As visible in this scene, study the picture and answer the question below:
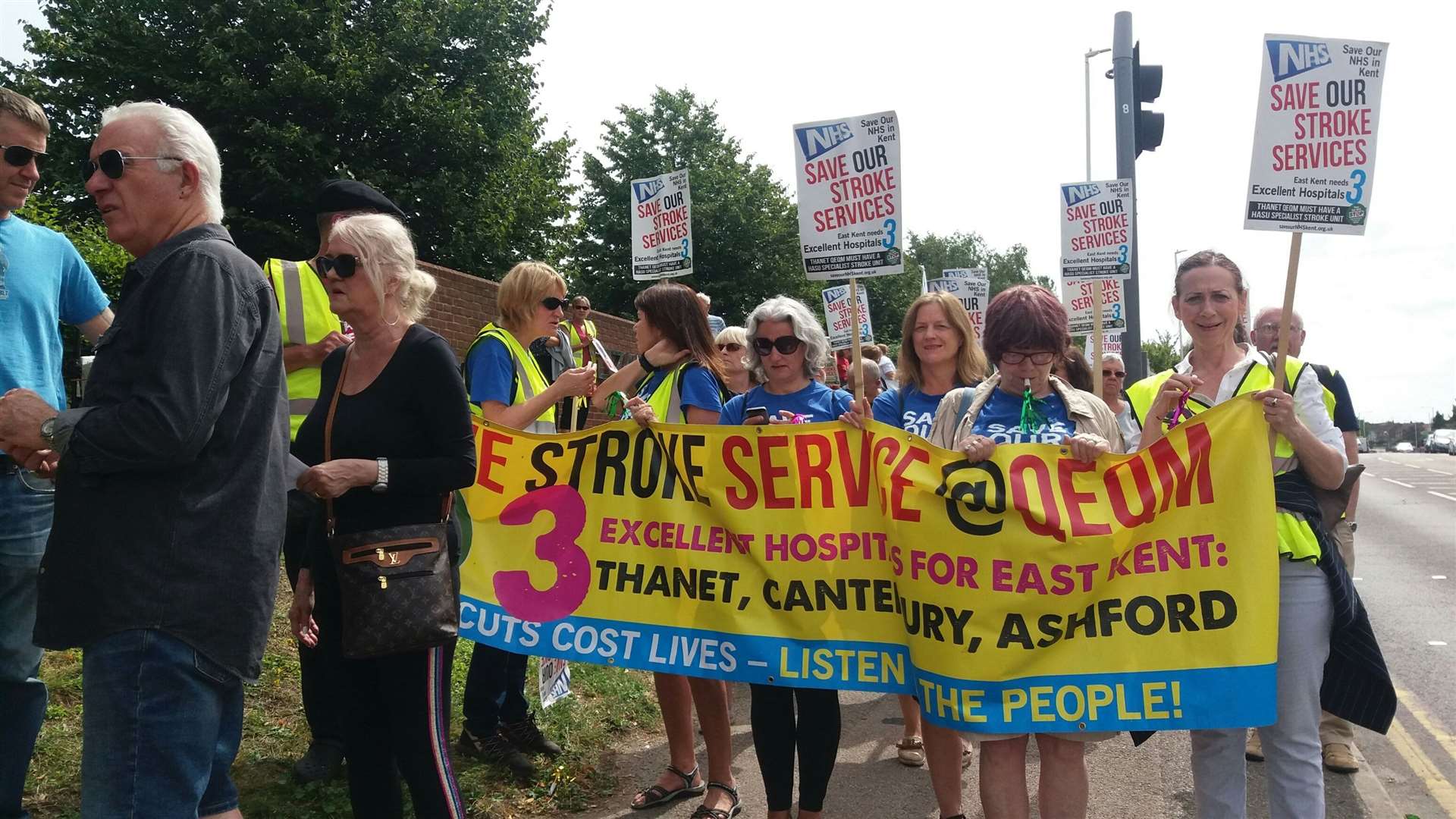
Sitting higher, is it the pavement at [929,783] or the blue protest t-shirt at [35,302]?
the blue protest t-shirt at [35,302]

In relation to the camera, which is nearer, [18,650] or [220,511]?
[220,511]

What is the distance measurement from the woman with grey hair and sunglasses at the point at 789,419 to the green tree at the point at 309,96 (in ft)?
57.7

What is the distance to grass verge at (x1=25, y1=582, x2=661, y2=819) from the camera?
397 centimetres

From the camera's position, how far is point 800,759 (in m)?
3.85

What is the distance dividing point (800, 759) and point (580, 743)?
153 centimetres

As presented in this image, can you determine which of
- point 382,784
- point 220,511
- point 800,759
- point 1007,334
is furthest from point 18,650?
point 1007,334

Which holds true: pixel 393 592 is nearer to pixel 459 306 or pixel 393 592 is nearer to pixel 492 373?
pixel 492 373

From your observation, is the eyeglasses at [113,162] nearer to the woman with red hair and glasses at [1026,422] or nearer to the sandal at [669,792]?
the woman with red hair and glasses at [1026,422]

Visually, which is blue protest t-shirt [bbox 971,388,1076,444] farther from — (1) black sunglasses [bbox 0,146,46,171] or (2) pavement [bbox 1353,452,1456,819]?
(1) black sunglasses [bbox 0,146,46,171]

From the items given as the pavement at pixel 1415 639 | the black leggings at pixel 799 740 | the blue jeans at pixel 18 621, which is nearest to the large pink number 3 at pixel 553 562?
the black leggings at pixel 799 740

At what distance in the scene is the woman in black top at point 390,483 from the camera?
288 cm

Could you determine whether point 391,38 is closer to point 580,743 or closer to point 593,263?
point 593,263

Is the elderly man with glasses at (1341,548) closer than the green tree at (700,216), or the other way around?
the elderly man with glasses at (1341,548)

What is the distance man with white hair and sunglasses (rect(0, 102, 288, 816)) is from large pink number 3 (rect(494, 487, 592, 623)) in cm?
180
